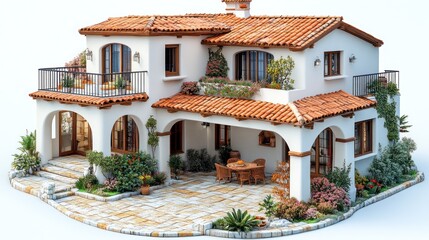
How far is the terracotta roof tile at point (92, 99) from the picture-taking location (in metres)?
27.5

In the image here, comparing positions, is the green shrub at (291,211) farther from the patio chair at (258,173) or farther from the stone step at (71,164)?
the stone step at (71,164)

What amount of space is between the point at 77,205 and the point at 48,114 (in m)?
5.83

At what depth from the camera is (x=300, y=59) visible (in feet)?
91.1

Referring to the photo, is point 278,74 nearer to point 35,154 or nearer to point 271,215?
point 271,215

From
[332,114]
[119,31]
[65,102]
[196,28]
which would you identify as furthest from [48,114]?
[332,114]

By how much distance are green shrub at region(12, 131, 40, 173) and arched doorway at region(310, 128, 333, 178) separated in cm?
1208

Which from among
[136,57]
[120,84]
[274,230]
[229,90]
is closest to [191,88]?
[229,90]

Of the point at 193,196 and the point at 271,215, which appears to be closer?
the point at 271,215

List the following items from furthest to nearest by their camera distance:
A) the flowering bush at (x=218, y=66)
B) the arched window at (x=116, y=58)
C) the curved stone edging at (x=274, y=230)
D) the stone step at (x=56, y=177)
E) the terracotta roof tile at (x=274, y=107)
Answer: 1. the flowering bush at (x=218, y=66)
2. the arched window at (x=116, y=58)
3. the stone step at (x=56, y=177)
4. the terracotta roof tile at (x=274, y=107)
5. the curved stone edging at (x=274, y=230)

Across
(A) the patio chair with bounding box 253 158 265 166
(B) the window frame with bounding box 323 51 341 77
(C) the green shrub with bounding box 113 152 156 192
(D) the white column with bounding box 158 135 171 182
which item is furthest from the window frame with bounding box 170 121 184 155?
(B) the window frame with bounding box 323 51 341 77

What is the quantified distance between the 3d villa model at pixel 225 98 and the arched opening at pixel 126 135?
0.15 ft

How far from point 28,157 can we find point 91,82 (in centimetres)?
436

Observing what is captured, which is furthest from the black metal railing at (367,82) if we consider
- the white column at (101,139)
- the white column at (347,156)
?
the white column at (101,139)

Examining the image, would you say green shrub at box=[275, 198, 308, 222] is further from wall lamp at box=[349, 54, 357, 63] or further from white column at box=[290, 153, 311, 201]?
wall lamp at box=[349, 54, 357, 63]
